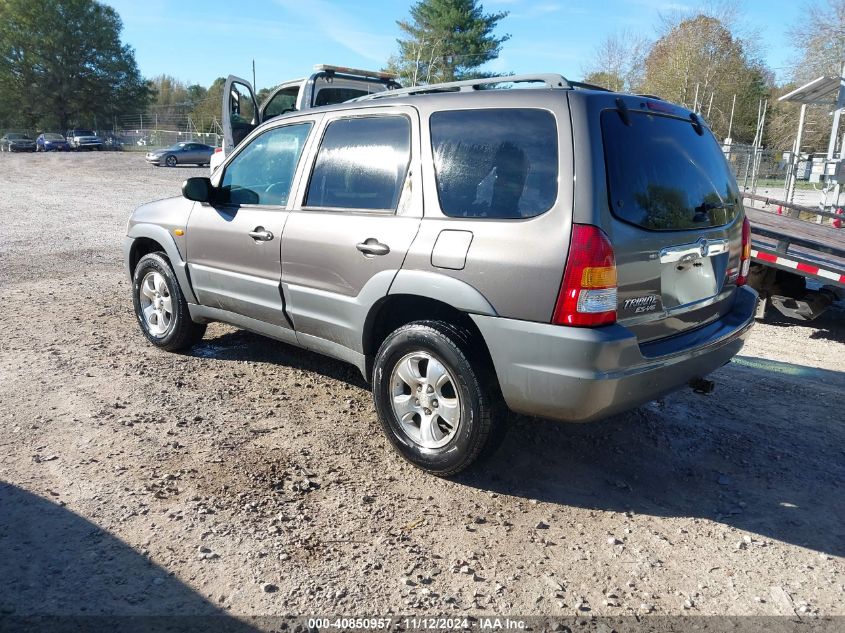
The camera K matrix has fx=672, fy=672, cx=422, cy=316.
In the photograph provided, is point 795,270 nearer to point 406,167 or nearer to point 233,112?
point 406,167

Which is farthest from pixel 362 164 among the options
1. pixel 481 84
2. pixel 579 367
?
pixel 579 367

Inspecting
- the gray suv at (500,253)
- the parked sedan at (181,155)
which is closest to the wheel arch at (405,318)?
the gray suv at (500,253)

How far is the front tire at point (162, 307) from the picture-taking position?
514 centimetres

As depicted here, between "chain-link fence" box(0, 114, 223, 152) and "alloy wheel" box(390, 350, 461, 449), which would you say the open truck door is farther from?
"chain-link fence" box(0, 114, 223, 152)

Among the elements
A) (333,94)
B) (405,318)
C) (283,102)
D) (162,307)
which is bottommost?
(162,307)

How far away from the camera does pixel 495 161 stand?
10.6 feet

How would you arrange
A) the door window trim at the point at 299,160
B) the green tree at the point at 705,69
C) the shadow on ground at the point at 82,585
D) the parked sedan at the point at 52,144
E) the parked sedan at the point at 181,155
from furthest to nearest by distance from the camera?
the parked sedan at the point at 52,144 < the green tree at the point at 705,69 < the parked sedan at the point at 181,155 < the door window trim at the point at 299,160 < the shadow on ground at the point at 82,585

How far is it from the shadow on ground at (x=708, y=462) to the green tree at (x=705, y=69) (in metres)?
38.1

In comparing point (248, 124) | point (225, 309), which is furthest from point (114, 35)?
point (225, 309)

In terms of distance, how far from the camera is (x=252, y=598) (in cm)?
255

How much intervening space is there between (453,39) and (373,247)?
162 ft

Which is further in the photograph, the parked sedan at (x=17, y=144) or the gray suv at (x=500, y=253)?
the parked sedan at (x=17, y=144)

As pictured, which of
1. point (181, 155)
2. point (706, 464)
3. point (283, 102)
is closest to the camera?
point (706, 464)

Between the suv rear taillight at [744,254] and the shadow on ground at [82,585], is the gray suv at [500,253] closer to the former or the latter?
the suv rear taillight at [744,254]
